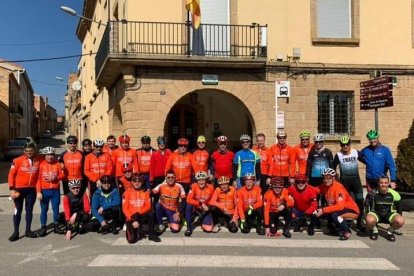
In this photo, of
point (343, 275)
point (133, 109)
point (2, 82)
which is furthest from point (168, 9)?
point (2, 82)

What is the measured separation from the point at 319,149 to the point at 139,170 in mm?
3571

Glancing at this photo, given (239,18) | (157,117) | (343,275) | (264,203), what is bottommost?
(343,275)

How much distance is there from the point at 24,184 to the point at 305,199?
192 inches

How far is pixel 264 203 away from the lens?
8.27m

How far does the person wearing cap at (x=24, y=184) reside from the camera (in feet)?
25.7

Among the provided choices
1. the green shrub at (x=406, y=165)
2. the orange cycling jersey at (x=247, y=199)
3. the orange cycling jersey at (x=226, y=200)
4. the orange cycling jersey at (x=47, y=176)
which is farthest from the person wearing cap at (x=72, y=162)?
the green shrub at (x=406, y=165)

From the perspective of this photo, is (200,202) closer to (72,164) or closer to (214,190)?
(214,190)

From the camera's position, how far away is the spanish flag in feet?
41.8

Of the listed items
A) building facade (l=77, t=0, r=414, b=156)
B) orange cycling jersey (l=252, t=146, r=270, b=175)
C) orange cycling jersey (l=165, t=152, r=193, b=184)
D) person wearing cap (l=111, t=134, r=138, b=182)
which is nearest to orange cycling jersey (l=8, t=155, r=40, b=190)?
person wearing cap (l=111, t=134, r=138, b=182)

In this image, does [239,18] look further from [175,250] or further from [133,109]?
[175,250]

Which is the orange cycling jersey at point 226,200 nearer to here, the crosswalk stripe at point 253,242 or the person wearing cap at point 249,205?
the person wearing cap at point 249,205

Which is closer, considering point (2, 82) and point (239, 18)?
point (239, 18)

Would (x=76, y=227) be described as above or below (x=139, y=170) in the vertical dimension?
below

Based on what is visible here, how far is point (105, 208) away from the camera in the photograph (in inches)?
318
